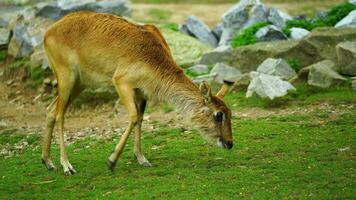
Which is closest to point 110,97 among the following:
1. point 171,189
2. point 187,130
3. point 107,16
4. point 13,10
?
point 187,130

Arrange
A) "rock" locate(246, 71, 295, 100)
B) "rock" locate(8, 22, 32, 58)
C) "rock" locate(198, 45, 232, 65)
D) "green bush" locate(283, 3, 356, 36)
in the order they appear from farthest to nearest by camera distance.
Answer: "rock" locate(8, 22, 32, 58) < "green bush" locate(283, 3, 356, 36) < "rock" locate(198, 45, 232, 65) < "rock" locate(246, 71, 295, 100)

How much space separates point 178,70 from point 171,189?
198 cm

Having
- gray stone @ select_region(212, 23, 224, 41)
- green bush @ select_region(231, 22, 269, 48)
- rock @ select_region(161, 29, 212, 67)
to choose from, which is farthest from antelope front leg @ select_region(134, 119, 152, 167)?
gray stone @ select_region(212, 23, 224, 41)

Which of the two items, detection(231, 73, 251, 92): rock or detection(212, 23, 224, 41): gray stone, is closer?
detection(231, 73, 251, 92): rock

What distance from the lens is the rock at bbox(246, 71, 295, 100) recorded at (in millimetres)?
12870

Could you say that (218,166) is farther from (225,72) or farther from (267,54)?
(267,54)

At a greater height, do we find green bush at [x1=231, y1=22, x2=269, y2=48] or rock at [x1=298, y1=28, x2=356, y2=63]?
rock at [x1=298, y1=28, x2=356, y2=63]

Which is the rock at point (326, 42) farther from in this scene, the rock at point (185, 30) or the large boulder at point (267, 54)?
the rock at point (185, 30)

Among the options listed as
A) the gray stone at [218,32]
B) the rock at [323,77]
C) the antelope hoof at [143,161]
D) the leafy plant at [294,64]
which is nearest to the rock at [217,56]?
the leafy plant at [294,64]

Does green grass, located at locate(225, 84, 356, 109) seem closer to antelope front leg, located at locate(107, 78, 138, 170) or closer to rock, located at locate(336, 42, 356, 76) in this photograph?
rock, located at locate(336, 42, 356, 76)

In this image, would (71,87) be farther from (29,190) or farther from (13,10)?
(13,10)

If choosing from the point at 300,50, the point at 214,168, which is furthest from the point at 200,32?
the point at 214,168

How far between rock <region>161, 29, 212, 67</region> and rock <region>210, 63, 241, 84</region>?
4.97 ft

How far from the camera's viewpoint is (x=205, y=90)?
30.7ft
